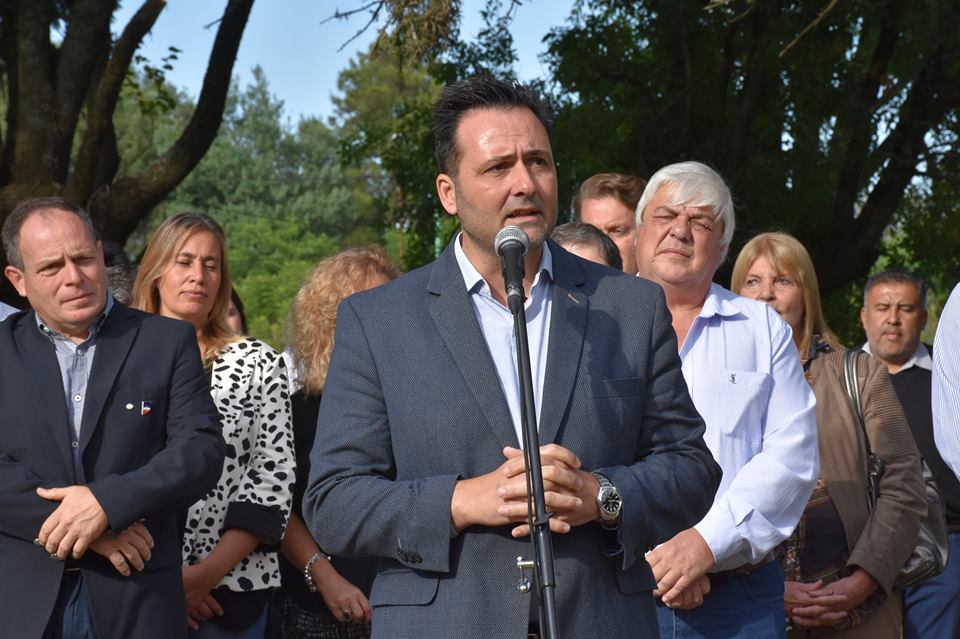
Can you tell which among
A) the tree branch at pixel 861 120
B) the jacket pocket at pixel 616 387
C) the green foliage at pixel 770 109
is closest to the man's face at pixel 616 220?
A: the jacket pocket at pixel 616 387

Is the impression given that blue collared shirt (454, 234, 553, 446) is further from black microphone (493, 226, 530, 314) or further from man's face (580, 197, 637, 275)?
man's face (580, 197, 637, 275)

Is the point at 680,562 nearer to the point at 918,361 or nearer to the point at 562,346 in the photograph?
the point at 562,346

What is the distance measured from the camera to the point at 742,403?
4.54 m

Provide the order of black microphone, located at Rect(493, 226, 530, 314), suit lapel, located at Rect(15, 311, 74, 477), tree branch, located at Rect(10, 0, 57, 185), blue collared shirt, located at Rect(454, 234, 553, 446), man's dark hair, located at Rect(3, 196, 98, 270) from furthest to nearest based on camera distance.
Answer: tree branch, located at Rect(10, 0, 57, 185) < man's dark hair, located at Rect(3, 196, 98, 270) < suit lapel, located at Rect(15, 311, 74, 477) < blue collared shirt, located at Rect(454, 234, 553, 446) < black microphone, located at Rect(493, 226, 530, 314)

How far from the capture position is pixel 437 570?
10.3 feet

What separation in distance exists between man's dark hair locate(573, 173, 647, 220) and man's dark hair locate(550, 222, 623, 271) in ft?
2.20

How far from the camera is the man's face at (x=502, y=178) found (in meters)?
3.41

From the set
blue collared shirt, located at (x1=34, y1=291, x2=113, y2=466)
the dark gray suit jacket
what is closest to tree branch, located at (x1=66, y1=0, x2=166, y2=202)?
blue collared shirt, located at (x1=34, y1=291, x2=113, y2=466)

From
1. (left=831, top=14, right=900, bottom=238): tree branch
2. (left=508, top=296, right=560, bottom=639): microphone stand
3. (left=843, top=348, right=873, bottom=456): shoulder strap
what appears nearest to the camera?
(left=508, top=296, right=560, bottom=639): microphone stand

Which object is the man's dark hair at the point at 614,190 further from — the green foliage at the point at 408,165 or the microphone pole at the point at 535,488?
the green foliage at the point at 408,165

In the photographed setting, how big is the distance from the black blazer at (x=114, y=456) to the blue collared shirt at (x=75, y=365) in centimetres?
3

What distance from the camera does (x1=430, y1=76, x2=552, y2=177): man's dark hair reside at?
3.57 m

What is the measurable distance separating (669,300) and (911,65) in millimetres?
11114

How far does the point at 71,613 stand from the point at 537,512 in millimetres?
2189
